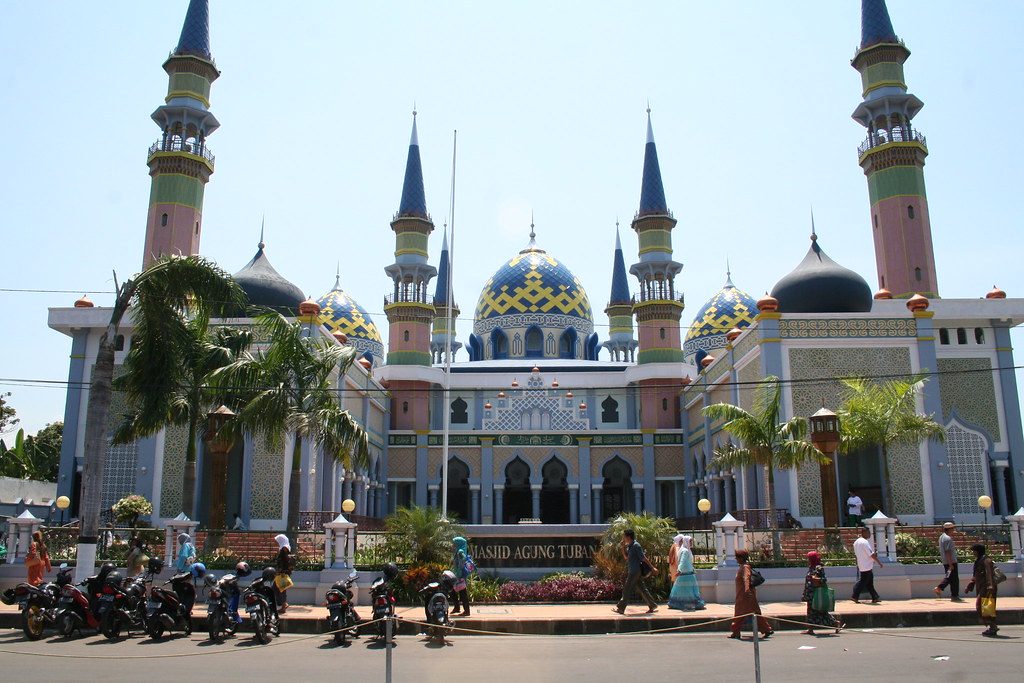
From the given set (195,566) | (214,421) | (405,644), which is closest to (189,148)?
(214,421)

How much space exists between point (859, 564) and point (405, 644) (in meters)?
7.19

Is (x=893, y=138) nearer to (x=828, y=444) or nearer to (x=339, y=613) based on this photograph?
(x=828, y=444)

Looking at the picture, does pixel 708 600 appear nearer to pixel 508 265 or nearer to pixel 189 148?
pixel 189 148

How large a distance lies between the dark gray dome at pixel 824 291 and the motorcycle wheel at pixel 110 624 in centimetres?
2095


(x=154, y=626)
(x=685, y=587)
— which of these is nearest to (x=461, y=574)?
(x=685, y=587)

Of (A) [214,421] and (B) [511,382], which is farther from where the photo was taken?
(B) [511,382]

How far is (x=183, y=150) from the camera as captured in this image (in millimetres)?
30438

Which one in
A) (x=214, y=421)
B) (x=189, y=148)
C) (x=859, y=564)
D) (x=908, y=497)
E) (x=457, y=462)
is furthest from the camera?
Result: (x=457, y=462)

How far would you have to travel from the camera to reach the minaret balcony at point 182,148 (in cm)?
3034

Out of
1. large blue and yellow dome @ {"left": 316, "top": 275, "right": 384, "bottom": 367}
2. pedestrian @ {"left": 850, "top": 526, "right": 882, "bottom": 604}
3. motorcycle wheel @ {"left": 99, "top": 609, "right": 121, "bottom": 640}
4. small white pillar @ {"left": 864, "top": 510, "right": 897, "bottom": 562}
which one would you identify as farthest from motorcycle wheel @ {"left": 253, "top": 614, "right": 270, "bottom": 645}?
large blue and yellow dome @ {"left": 316, "top": 275, "right": 384, "bottom": 367}

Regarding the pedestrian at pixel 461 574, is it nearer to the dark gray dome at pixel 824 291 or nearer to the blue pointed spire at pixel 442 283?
the dark gray dome at pixel 824 291

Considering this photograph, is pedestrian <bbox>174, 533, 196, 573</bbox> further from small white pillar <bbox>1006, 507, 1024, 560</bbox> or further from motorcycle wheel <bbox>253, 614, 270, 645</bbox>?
Result: small white pillar <bbox>1006, 507, 1024, 560</bbox>

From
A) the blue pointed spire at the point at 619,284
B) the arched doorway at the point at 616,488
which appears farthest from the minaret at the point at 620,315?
the arched doorway at the point at 616,488

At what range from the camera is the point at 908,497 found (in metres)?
23.5
